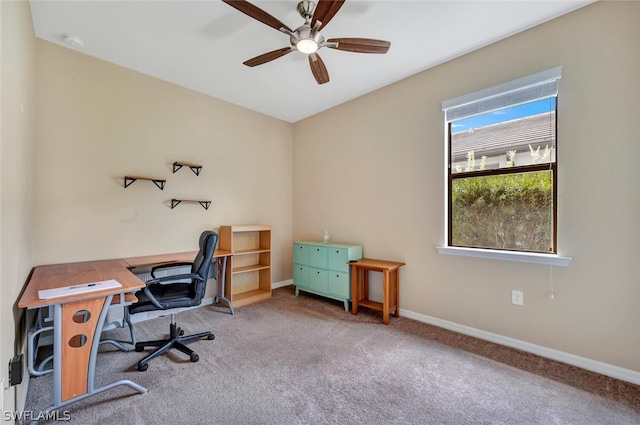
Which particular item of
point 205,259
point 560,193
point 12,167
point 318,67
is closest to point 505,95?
point 560,193

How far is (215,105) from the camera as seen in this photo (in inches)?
145

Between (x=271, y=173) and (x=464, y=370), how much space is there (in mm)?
3555

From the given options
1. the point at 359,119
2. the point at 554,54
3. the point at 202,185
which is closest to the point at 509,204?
the point at 554,54

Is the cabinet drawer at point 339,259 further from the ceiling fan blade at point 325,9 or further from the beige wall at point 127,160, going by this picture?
the ceiling fan blade at point 325,9

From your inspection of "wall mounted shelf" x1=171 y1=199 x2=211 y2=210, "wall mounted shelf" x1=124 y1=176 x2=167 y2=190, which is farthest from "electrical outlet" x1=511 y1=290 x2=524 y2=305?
"wall mounted shelf" x1=124 y1=176 x2=167 y2=190

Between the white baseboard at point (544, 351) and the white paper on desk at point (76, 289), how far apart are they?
9.55 ft

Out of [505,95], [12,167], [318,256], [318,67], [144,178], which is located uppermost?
[318,67]

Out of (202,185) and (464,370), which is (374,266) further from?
(202,185)

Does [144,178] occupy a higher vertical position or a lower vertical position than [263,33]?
lower

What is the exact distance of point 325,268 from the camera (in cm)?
361

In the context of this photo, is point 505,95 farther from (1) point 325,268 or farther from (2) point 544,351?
(1) point 325,268

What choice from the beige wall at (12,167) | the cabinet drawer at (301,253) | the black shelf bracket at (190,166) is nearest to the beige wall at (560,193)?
the cabinet drawer at (301,253)

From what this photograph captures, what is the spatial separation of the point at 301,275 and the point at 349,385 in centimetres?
211

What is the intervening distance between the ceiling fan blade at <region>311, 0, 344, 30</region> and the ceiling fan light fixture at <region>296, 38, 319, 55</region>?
0.47 ft
